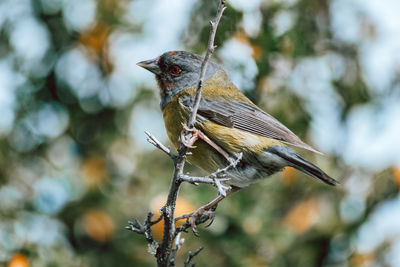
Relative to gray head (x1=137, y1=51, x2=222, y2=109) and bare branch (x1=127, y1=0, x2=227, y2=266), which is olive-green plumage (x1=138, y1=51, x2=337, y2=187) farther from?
bare branch (x1=127, y1=0, x2=227, y2=266)

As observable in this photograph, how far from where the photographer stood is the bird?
405cm

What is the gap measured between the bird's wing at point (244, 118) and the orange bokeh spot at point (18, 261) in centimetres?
164

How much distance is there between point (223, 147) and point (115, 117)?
141 cm

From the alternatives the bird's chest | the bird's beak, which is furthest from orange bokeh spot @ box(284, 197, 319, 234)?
the bird's beak

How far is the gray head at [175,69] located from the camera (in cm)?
464

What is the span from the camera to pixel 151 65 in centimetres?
462

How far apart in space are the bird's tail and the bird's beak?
1.21 metres

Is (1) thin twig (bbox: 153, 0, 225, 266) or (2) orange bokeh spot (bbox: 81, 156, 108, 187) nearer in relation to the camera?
(1) thin twig (bbox: 153, 0, 225, 266)

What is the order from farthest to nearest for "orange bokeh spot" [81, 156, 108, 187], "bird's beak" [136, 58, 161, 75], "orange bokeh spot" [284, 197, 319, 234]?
"orange bokeh spot" [284, 197, 319, 234]
"orange bokeh spot" [81, 156, 108, 187]
"bird's beak" [136, 58, 161, 75]

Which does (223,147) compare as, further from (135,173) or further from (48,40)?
(48,40)

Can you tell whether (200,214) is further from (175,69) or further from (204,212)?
(175,69)

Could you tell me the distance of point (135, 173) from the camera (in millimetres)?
5305

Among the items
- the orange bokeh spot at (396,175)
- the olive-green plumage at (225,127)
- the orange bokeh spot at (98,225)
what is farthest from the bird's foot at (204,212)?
the orange bokeh spot at (396,175)

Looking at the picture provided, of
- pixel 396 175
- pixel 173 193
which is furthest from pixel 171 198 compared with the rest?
pixel 396 175
